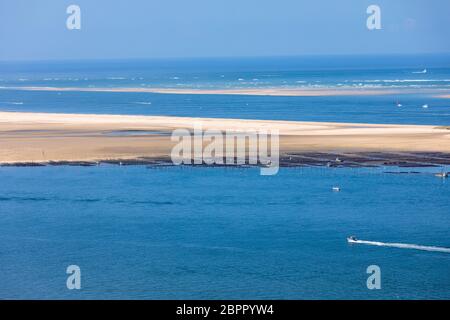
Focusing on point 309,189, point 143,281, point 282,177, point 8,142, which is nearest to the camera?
point 143,281

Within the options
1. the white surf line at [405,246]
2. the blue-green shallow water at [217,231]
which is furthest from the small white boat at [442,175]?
the white surf line at [405,246]

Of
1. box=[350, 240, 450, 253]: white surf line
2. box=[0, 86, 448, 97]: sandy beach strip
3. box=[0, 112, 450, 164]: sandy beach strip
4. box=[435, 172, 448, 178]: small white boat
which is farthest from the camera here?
box=[0, 86, 448, 97]: sandy beach strip

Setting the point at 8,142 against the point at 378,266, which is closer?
the point at 378,266

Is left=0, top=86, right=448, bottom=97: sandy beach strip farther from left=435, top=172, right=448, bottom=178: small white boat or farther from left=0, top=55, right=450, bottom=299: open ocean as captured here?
left=0, top=55, right=450, bottom=299: open ocean

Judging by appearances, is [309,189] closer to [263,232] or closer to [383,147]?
[263,232]

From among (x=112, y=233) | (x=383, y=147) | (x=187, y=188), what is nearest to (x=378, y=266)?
(x=112, y=233)

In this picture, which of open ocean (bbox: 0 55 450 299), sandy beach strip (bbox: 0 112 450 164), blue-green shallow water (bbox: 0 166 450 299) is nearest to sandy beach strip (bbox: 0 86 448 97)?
sandy beach strip (bbox: 0 112 450 164)

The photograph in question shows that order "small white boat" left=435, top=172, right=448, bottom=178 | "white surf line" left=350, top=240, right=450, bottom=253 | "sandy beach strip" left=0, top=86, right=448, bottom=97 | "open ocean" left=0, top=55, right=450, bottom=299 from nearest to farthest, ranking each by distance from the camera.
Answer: "open ocean" left=0, top=55, right=450, bottom=299 → "white surf line" left=350, top=240, right=450, bottom=253 → "small white boat" left=435, top=172, right=448, bottom=178 → "sandy beach strip" left=0, top=86, right=448, bottom=97

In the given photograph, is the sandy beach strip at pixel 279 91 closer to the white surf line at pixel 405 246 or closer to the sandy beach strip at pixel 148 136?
the sandy beach strip at pixel 148 136
